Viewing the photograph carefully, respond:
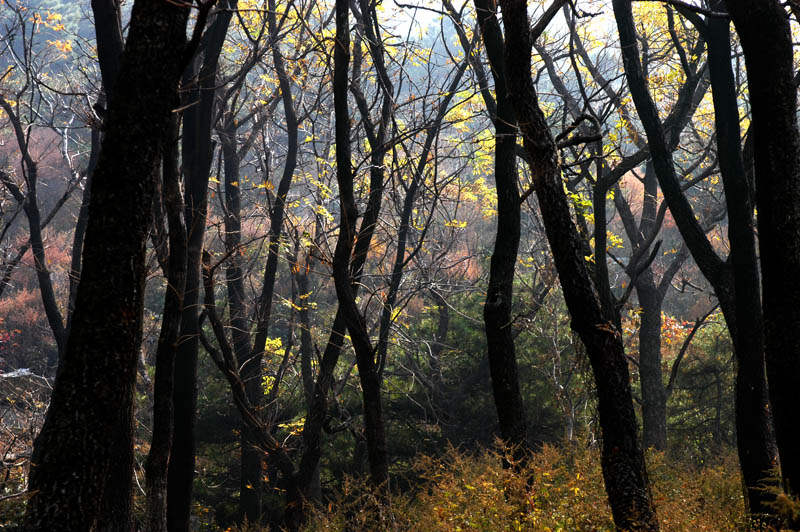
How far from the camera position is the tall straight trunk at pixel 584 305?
12.8ft

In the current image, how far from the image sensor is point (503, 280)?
5406 millimetres

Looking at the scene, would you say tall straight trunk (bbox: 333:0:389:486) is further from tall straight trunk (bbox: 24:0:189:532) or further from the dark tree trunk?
the dark tree trunk

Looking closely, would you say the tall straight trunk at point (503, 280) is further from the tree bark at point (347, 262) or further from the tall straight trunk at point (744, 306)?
the tall straight trunk at point (744, 306)

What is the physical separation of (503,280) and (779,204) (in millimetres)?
2309

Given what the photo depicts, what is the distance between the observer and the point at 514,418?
523 cm

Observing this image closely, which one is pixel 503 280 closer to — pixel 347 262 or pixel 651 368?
pixel 347 262

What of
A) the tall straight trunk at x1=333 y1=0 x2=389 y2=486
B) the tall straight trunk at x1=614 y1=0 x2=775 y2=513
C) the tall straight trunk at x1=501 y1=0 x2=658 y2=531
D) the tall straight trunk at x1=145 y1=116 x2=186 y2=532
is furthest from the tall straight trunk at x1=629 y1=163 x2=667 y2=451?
the tall straight trunk at x1=145 y1=116 x2=186 y2=532

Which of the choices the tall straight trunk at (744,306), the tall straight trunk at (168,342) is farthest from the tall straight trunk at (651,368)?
the tall straight trunk at (168,342)

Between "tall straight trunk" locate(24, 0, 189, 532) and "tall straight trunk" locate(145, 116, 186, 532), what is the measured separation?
8.89 feet

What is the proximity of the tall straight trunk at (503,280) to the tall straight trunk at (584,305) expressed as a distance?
2.82 feet

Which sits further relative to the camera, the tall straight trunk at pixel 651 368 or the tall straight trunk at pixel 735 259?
the tall straight trunk at pixel 651 368

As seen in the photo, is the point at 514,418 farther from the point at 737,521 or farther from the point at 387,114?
the point at 387,114

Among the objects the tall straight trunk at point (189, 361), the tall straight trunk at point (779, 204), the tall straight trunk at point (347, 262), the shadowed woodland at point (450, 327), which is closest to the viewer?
the shadowed woodland at point (450, 327)

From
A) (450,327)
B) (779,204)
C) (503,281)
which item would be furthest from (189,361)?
(450,327)
